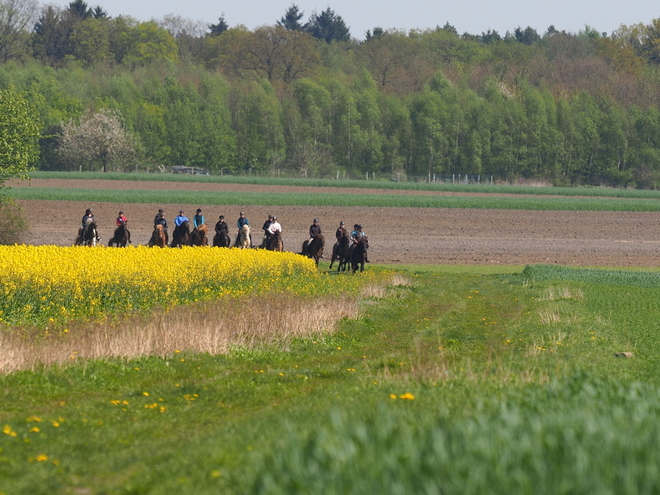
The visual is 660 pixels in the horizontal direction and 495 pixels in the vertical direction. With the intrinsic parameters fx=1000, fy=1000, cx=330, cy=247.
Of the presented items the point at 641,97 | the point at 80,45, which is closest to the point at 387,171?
the point at 641,97

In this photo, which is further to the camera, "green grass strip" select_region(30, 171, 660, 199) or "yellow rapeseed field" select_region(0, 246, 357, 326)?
"green grass strip" select_region(30, 171, 660, 199)

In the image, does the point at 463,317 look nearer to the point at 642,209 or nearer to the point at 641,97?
the point at 642,209

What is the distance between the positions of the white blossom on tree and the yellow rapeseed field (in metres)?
72.3

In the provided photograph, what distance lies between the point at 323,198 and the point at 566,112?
5424cm

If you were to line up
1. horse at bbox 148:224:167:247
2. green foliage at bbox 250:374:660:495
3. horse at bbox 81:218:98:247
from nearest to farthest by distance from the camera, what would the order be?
green foliage at bbox 250:374:660:495 < horse at bbox 148:224:167:247 < horse at bbox 81:218:98:247

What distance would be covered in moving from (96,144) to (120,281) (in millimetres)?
81346

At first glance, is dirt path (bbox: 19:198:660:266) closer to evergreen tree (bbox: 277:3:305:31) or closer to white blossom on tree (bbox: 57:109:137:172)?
white blossom on tree (bbox: 57:109:137:172)

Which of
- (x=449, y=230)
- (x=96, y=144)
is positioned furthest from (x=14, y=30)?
(x=449, y=230)

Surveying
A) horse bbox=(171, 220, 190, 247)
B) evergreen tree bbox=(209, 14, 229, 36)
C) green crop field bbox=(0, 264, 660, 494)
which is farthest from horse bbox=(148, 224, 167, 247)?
evergreen tree bbox=(209, 14, 229, 36)

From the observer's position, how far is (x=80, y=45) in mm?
139875

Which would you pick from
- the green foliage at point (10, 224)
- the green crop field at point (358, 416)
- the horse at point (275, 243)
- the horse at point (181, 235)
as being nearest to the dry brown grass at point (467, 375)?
the green crop field at point (358, 416)

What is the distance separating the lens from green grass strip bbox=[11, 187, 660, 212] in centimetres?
6294

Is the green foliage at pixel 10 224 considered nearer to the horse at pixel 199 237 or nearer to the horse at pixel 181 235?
the horse at pixel 181 235

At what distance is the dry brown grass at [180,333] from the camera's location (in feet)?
47.3
